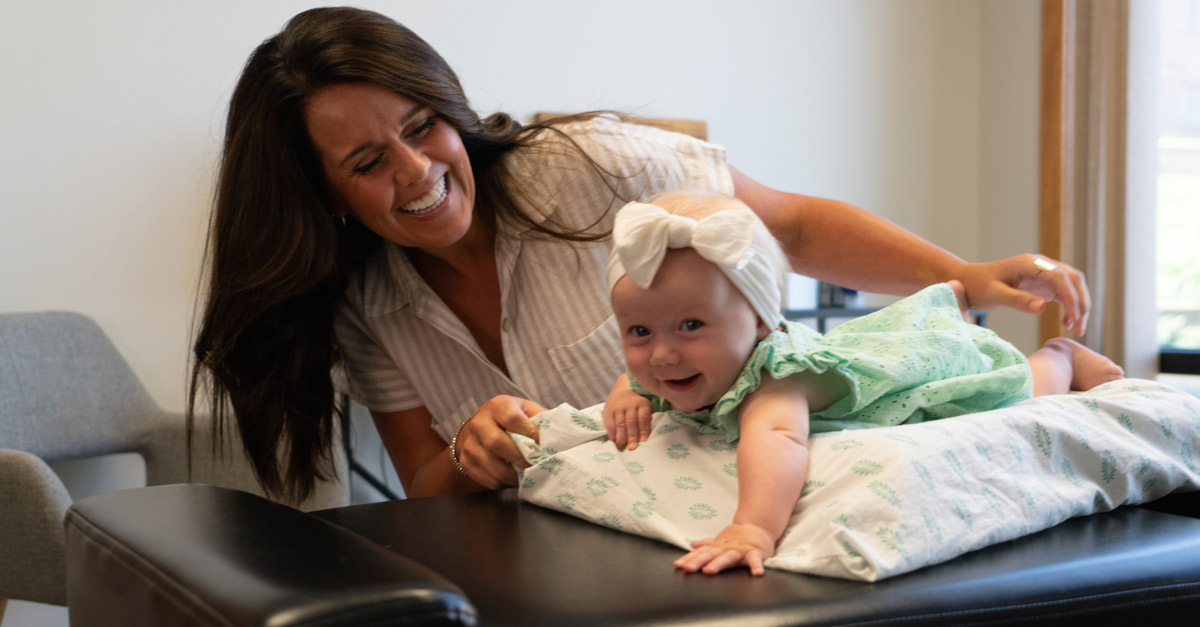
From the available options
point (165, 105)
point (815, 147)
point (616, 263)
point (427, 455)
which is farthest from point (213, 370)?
point (815, 147)

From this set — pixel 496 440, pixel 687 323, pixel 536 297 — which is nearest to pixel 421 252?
pixel 536 297

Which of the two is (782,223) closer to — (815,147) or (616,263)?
(616,263)

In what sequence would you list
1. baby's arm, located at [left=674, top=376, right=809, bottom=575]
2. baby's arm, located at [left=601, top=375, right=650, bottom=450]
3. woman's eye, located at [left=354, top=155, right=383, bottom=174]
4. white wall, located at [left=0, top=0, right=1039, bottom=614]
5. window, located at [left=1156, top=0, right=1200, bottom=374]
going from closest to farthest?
baby's arm, located at [left=674, top=376, right=809, bottom=575] < baby's arm, located at [left=601, top=375, right=650, bottom=450] < woman's eye, located at [left=354, top=155, right=383, bottom=174] < white wall, located at [left=0, top=0, right=1039, bottom=614] < window, located at [left=1156, top=0, right=1200, bottom=374]

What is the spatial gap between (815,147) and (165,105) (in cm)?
251

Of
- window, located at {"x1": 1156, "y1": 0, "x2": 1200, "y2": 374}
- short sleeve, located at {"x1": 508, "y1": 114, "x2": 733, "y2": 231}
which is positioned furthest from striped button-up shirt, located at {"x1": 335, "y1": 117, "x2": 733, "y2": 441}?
window, located at {"x1": 1156, "y1": 0, "x2": 1200, "y2": 374}

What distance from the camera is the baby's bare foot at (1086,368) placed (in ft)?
4.60

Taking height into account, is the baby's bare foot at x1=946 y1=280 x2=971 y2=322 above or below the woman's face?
below

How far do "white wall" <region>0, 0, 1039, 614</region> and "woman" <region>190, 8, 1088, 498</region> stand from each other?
1299mm

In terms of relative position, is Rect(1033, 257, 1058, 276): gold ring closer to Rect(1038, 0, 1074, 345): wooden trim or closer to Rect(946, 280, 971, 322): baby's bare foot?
Rect(946, 280, 971, 322): baby's bare foot

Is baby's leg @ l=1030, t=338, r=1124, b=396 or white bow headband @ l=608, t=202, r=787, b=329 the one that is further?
baby's leg @ l=1030, t=338, r=1124, b=396

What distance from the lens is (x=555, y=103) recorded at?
3.55m

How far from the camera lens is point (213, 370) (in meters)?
1.59

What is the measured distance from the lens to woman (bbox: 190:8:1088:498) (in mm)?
1487

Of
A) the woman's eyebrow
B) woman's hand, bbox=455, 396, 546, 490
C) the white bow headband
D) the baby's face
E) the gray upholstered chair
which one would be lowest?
the gray upholstered chair
